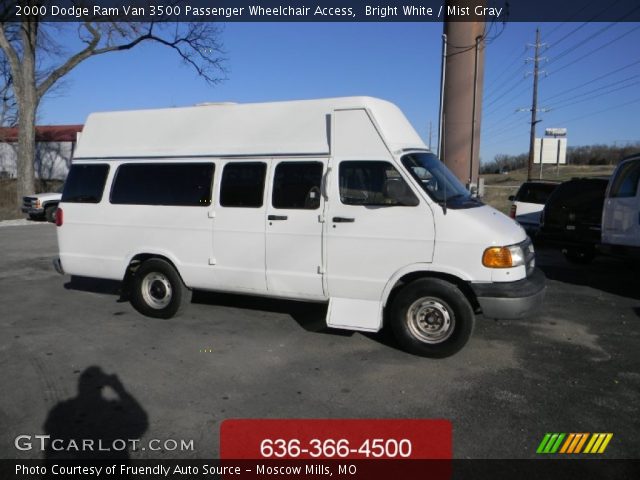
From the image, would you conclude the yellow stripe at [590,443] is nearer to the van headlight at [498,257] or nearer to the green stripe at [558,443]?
the green stripe at [558,443]

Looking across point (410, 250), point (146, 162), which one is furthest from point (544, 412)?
point (146, 162)

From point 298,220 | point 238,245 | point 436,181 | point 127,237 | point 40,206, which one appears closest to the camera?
point 436,181

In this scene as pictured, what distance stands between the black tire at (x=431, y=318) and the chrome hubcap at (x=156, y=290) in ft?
9.84

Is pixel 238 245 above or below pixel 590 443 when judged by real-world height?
above

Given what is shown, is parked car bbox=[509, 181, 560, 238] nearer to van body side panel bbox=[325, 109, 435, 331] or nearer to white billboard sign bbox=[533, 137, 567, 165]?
van body side panel bbox=[325, 109, 435, 331]

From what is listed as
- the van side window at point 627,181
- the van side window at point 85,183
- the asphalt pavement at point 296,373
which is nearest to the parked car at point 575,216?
the van side window at point 627,181

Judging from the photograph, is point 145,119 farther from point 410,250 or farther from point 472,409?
point 472,409

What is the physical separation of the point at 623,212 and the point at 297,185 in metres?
5.56

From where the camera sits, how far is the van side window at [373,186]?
5.30 m

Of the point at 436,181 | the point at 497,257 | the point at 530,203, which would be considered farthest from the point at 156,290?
the point at 530,203

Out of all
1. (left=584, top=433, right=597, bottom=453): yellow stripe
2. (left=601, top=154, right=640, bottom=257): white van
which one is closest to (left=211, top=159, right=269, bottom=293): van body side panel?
(left=584, top=433, right=597, bottom=453): yellow stripe

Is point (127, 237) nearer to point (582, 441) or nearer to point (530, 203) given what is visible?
point (582, 441)

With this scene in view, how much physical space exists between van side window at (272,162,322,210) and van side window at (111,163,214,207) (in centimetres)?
94

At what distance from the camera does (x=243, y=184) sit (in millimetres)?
6102
